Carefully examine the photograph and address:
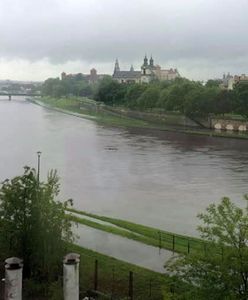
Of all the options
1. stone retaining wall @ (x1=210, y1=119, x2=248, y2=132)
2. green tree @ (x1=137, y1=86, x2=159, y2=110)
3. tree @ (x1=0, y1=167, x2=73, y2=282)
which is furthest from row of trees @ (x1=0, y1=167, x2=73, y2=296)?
green tree @ (x1=137, y1=86, x2=159, y2=110)

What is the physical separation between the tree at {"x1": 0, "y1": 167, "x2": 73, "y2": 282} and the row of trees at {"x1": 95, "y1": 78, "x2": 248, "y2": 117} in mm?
68760

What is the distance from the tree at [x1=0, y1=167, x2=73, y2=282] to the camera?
1730cm

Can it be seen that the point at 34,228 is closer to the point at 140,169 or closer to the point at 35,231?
the point at 35,231

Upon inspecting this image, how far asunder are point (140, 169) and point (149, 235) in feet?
67.2

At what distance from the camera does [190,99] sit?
89.6 metres

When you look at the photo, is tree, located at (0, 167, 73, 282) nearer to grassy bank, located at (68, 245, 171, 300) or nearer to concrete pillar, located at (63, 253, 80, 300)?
grassy bank, located at (68, 245, 171, 300)

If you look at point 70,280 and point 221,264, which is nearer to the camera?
point 221,264

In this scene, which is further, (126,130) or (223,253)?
(126,130)

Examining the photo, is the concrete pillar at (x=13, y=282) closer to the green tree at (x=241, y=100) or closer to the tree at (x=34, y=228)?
the tree at (x=34, y=228)

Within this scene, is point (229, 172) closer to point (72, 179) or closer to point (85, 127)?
point (72, 179)

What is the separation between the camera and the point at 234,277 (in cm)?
1171

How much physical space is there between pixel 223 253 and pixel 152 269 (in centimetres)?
711

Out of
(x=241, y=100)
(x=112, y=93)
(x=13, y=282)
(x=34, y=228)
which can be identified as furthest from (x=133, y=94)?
(x=13, y=282)

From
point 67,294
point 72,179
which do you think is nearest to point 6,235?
point 67,294
